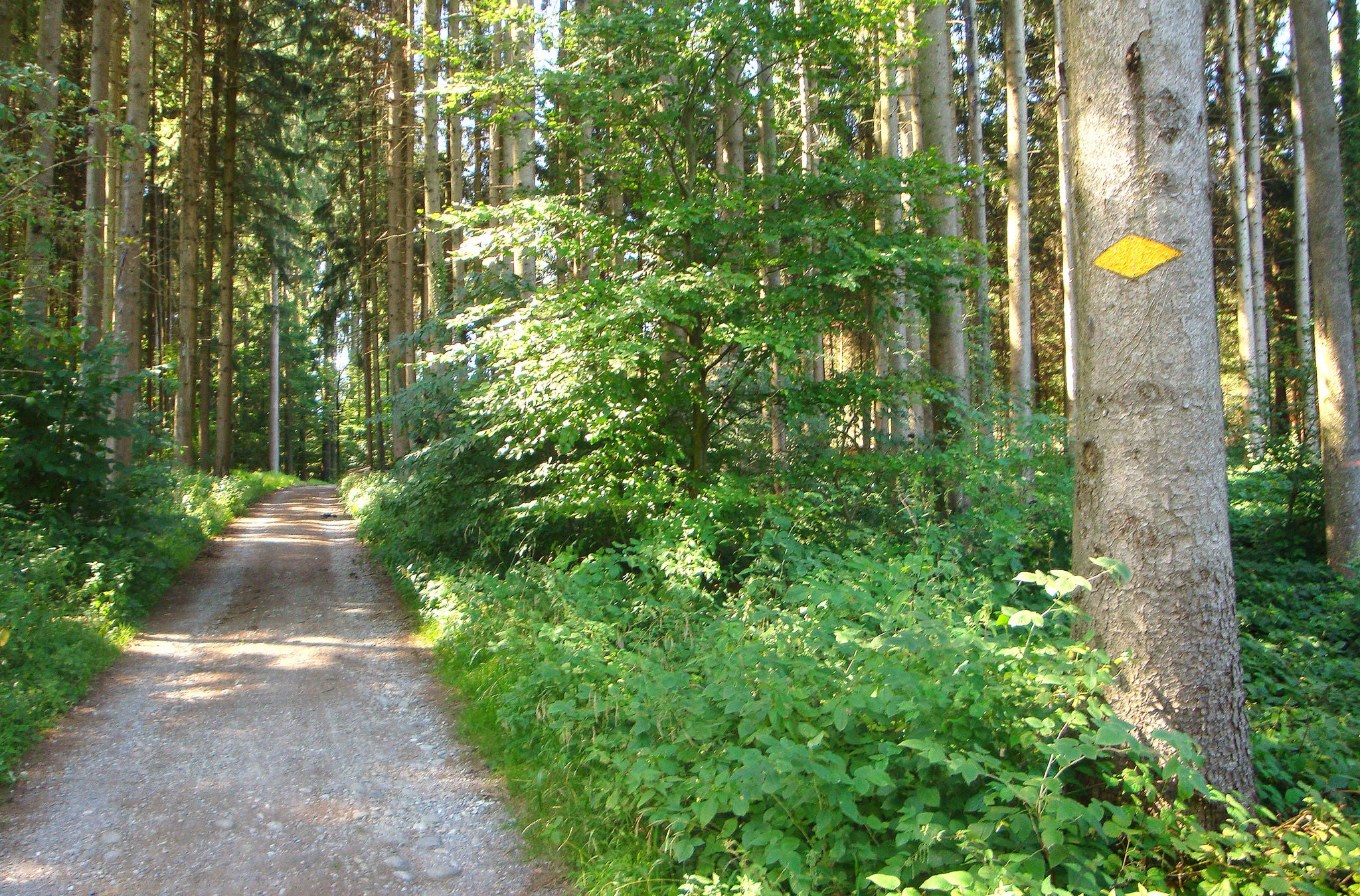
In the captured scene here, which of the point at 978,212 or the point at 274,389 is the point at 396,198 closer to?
the point at 978,212

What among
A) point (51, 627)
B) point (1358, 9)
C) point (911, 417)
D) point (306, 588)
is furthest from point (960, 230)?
point (1358, 9)

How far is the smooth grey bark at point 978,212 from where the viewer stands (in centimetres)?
1052

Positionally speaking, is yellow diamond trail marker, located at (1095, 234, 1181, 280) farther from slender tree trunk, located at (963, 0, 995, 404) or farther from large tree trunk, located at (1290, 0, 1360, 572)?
large tree trunk, located at (1290, 0, 1360, 572)

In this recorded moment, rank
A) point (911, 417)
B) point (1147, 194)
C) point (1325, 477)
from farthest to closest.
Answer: point (911, 417)
point (1325, 477)
point (1147, 194)

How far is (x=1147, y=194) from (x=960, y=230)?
23.6 ft

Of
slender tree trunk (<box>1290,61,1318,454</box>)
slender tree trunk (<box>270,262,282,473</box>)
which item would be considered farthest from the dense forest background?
slender tree trunk (<box>270,262,282,473</box>)

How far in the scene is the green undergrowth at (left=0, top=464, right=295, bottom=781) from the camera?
5.70 metres

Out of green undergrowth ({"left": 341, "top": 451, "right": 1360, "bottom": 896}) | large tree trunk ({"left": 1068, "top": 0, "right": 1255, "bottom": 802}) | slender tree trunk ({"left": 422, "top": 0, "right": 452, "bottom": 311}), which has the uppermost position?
slender tree trunk ({"left": 422, "top": 0, "right": 452, "bottom": 311})

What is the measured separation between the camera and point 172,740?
213 inches

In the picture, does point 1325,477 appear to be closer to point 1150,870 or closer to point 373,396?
point 1150,870

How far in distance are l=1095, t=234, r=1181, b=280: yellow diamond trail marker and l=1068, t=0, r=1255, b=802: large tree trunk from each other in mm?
17

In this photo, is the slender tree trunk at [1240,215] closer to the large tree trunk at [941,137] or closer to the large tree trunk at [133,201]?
the large tree trunk at [941,137]

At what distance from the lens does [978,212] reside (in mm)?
13312

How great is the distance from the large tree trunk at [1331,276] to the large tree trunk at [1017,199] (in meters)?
4.01
